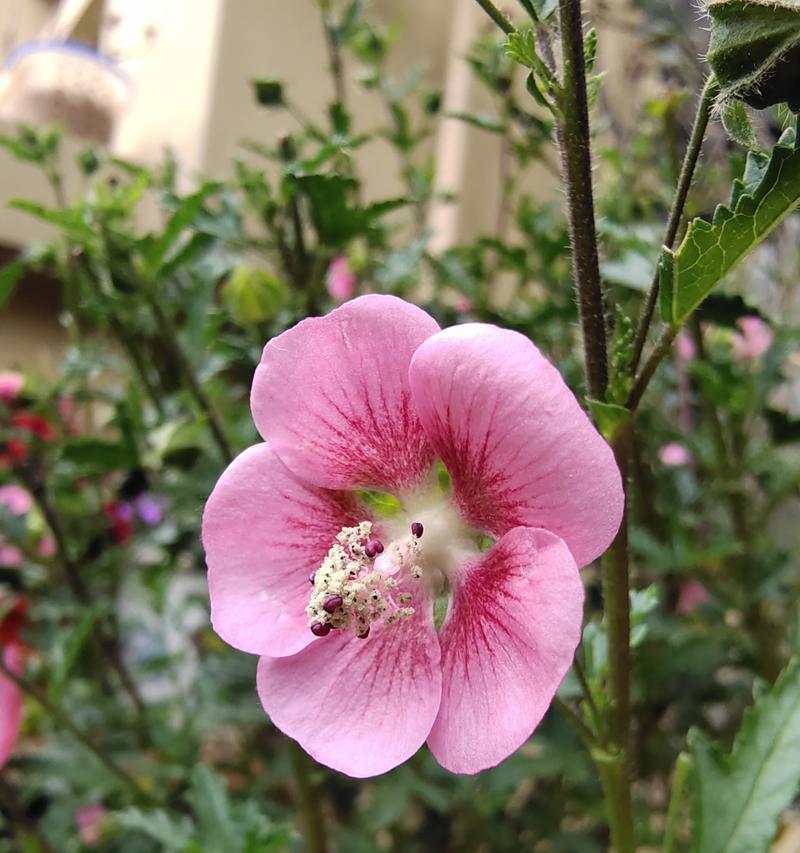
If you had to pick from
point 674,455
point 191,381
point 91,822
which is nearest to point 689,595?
point 674,455

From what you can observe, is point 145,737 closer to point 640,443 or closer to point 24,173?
point 640,443

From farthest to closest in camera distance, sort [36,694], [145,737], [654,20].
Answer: [654,20] → [145,737] → [36,694]

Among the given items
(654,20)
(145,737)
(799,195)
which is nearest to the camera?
(799,195)

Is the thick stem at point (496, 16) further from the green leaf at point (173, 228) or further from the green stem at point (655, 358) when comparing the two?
the green leaf at point (173, 228)

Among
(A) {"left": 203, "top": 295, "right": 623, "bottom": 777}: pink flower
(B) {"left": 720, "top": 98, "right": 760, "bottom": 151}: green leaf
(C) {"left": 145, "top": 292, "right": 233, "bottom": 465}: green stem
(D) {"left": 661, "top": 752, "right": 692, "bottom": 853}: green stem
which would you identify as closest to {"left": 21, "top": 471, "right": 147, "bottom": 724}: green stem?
(C) {"left": 145, "top": 292, "right": 233, "bottom": 465}: green stem

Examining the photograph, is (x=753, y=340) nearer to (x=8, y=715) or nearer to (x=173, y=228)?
(x=173, y=228)

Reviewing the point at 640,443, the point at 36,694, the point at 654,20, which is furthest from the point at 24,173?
the point at 640,443

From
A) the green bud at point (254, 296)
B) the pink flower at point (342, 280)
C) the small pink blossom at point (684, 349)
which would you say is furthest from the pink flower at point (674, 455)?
the green bud at point (254, 296)
